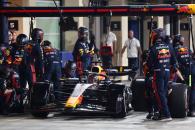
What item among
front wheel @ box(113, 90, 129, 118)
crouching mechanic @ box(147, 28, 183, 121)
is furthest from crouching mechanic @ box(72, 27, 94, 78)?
crouching mechanic @ box(147, 28, 183, 121)

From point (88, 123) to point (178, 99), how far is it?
2096 millimetres

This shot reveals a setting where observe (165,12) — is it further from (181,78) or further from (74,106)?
(74,106)

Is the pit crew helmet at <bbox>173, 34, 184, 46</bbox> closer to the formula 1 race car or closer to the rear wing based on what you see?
the formula 1 race car

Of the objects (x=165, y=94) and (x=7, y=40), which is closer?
(x=165, y=94)

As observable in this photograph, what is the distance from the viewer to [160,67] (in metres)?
16.0

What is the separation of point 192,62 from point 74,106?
310 centimetres

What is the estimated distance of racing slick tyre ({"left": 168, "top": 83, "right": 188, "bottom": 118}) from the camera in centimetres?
1641

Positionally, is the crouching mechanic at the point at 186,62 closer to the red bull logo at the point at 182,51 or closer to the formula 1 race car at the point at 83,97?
the red bull logo at the point at 182,51

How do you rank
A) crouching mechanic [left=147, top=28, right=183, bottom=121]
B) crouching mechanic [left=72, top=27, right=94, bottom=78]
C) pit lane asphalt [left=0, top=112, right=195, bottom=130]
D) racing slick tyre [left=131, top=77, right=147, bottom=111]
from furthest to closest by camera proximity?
crouching mechanic [left=72, top=27, right=94, bottom=78]
racing slick tyre [left=131, top=77, right=147, bottom=111]
crouching mechanic [left=147, top=28, right=183, bottom=121]
pit lane asphalt [left=0, top=112, right=195, bottom=130]

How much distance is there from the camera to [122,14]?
18.1 m

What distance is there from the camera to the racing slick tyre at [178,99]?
16406 millimetres

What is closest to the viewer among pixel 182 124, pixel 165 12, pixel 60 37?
pixel 182 124

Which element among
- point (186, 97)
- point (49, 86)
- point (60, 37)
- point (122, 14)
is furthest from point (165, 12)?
point (60, 37)

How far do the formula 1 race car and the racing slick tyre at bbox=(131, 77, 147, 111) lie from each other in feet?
1.54
